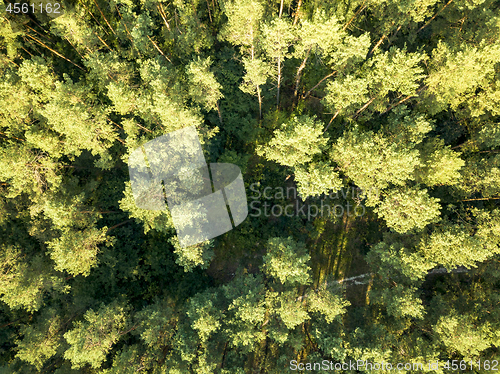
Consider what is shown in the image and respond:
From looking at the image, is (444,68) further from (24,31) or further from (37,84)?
(24,31)

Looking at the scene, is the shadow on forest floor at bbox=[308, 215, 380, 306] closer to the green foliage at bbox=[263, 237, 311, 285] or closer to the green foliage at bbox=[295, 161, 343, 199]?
the green foliage at bbox=[263, 237, 311, 285]

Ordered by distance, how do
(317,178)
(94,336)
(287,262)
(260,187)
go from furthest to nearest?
(260,187)
(94,336)
(317,178)
(287,262)

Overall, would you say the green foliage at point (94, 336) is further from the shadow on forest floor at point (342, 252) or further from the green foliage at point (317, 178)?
the green foliage at point (317, 178)

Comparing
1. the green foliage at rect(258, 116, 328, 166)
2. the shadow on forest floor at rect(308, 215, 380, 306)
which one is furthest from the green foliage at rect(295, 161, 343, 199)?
the shadow on forest floor at rect(308, 215, 380, 306)

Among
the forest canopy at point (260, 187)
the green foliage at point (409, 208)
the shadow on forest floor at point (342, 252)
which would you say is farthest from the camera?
the shadow on forest floor at point (342, 252)

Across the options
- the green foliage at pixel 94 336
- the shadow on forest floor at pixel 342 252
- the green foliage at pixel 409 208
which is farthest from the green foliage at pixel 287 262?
the green foliage at pixel 94 336

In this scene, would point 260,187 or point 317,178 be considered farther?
point 260,187

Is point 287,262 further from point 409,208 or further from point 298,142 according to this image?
point 409,208

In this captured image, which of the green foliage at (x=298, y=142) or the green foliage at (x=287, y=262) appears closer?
the green foliage at (x=287, y=262)

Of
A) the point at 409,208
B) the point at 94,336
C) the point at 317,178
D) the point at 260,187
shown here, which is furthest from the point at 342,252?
the point at 94,336
